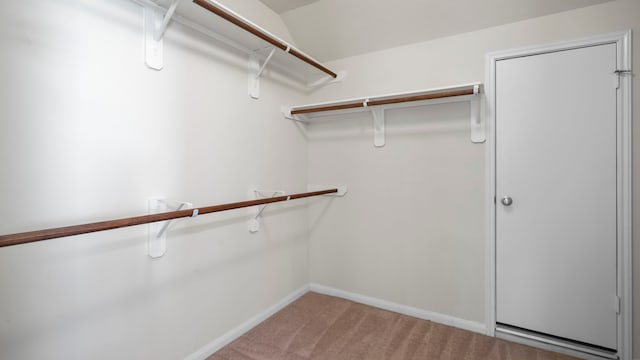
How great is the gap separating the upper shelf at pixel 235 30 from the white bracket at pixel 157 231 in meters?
0.94

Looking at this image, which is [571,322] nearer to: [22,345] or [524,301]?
[524,301]

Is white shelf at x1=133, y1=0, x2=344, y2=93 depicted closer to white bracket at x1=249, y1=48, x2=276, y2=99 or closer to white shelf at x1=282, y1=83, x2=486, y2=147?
white bracket at x1=249, y1=48, x2=276, y2=99

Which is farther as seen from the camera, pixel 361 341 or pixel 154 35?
pixel 361 341

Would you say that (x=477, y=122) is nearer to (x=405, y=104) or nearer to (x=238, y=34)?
(x=405, y=104)

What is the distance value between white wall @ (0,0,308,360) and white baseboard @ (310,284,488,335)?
782 millimetres

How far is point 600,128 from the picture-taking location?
1841mm

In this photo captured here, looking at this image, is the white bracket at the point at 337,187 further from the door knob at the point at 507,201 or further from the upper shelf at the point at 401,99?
the door knob at the point at 507,201

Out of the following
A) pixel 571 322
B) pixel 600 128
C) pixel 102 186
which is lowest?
pixel 571 322

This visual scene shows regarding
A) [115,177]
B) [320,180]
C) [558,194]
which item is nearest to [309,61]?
[320,180]

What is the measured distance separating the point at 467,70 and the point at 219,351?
100.0 inches

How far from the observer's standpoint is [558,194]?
6.40 feet

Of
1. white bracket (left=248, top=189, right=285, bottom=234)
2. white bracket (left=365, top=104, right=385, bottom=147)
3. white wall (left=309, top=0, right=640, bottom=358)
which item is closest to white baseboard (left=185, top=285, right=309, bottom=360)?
white wall (left=309, top=0, right=640, bottom=358)

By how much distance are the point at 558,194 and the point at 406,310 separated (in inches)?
53.4

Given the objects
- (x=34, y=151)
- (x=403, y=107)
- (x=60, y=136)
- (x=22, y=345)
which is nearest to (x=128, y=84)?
(x=60, y=136)
